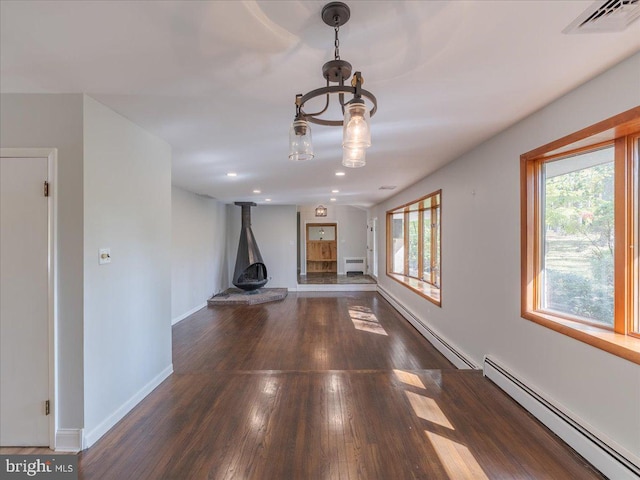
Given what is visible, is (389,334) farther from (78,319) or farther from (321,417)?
(78,319)

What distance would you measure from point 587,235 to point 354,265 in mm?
8486

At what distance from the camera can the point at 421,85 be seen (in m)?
1.76

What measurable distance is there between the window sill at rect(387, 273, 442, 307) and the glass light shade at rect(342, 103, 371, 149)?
3448 mm

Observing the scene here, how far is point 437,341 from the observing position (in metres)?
3.95

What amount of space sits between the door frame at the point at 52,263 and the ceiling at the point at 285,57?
0.39 meters

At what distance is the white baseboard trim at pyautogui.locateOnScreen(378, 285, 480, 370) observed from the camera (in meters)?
3.22

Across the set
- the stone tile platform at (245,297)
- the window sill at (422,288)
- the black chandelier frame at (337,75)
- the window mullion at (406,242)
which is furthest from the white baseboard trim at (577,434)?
the stone tile platform at (245,297)

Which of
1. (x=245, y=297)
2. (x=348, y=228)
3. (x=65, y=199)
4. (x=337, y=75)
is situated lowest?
(x=245, y=297)

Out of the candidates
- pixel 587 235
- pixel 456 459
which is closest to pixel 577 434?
pixel 456 459

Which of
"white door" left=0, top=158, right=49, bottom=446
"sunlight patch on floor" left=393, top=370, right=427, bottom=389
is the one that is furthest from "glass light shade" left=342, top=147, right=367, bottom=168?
"sunlight patch on floor" left=393, top=370, right=427, bottom=389

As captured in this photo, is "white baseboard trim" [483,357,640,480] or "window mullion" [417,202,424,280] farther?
"window mullion" [417,202,424,280]

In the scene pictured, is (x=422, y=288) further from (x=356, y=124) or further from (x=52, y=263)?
(x=52, y=263)

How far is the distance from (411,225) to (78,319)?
17.7 feet

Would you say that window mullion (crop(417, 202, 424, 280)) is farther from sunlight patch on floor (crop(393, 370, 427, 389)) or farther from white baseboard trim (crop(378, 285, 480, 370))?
sunlight patch on floor (crop(393, 370, 427, 389))
